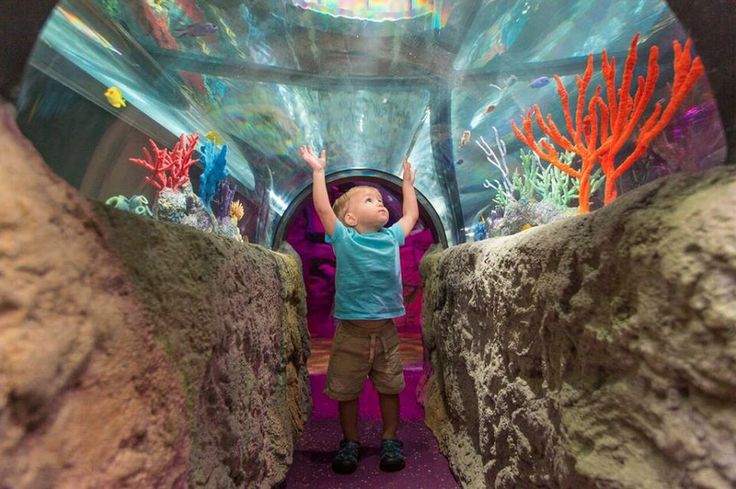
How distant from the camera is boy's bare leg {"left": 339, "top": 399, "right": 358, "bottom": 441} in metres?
2.86

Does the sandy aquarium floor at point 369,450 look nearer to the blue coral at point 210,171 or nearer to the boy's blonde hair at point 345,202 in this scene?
the boy's blonde hair at point 345,202

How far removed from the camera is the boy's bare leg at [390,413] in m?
2.89

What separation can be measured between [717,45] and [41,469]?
1.39 meters

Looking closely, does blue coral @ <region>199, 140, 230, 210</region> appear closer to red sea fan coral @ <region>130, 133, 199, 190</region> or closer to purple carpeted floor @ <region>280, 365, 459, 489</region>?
red sea fan coral @ <region>130, 133, 199, 190</region>

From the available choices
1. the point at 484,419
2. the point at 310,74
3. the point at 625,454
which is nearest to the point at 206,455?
the point at 625,454

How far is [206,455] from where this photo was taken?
1078 mm

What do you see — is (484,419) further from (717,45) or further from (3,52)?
(3,52)

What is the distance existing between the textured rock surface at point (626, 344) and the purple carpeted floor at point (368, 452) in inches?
39.9

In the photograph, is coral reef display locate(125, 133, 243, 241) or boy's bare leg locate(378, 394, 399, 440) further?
boy's bare leg locate(378, 394, 399, 440)

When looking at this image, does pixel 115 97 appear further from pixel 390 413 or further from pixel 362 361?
pixel 390 413

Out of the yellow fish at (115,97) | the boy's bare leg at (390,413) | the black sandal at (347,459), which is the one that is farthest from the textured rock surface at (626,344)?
the yellow fish at (115,97)

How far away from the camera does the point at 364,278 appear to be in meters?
3.00

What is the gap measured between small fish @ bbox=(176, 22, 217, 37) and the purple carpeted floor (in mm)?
3247

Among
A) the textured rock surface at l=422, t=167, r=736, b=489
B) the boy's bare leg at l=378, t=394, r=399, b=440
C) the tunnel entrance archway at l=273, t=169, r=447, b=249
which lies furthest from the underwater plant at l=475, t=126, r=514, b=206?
the textured rock surface at l=422, t=167, r=736, b=489
